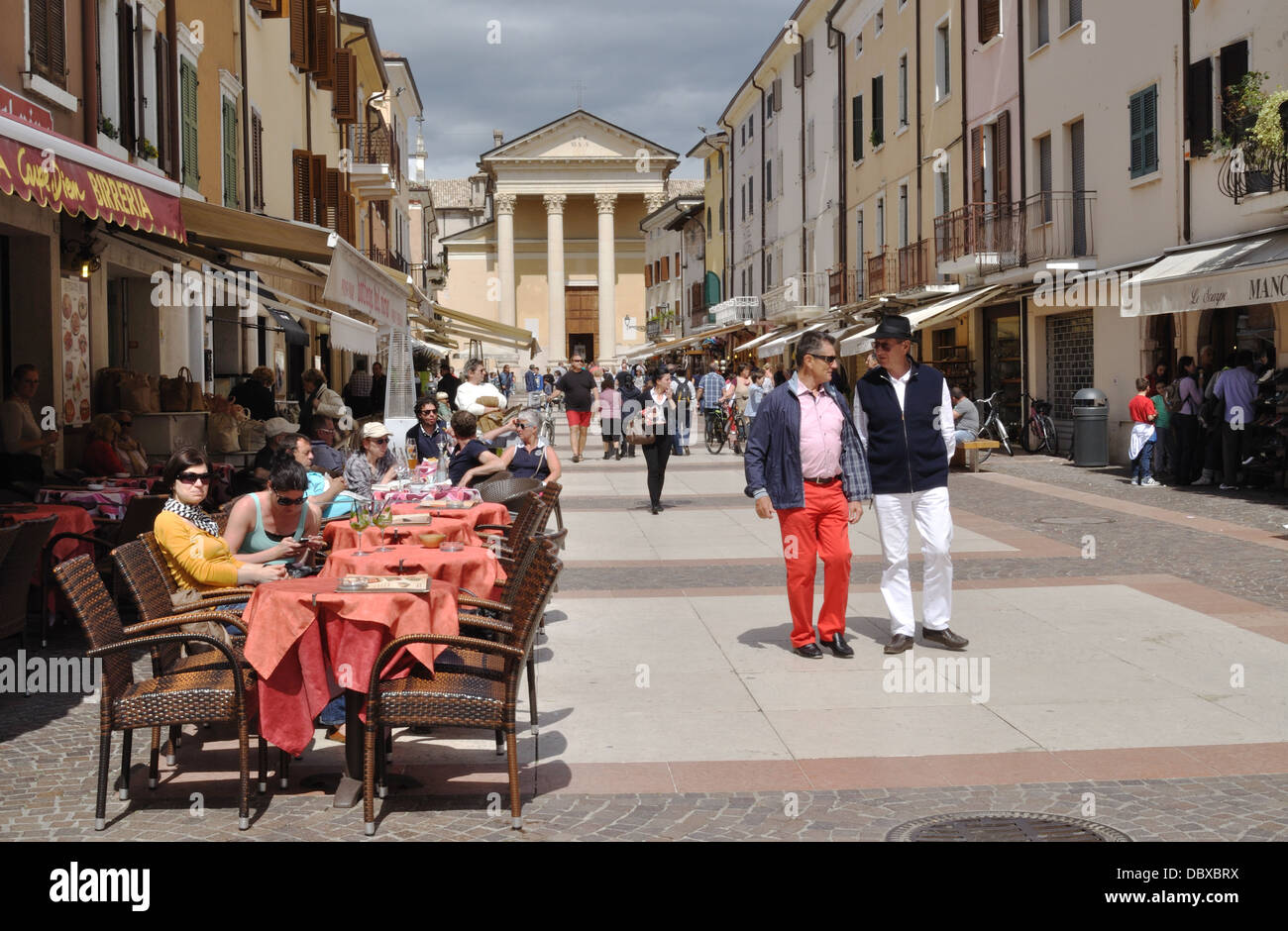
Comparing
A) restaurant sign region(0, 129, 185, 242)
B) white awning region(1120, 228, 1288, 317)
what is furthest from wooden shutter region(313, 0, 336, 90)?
restaurant sign region(0, 129, 185, 242)

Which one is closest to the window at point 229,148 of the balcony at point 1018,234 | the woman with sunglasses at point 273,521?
the balcony at point 1018,234

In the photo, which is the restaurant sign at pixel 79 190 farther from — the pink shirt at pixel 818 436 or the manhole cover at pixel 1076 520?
the manhole cover at pixel 1076 520

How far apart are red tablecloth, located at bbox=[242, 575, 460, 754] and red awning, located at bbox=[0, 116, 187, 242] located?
3.44 metres

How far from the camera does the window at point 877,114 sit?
3388cm

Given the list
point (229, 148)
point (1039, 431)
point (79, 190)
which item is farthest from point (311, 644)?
point (1039, 431)

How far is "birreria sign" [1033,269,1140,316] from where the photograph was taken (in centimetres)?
1731

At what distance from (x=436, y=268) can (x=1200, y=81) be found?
46.3m

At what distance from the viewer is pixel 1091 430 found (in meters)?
20.5

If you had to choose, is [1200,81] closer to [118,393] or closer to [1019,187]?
[1019,187]

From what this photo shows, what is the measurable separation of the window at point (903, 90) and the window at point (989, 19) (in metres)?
5.02

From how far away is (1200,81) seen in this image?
18.2 metres

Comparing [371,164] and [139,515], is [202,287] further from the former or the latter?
[371,164]

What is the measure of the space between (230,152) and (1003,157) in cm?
1428

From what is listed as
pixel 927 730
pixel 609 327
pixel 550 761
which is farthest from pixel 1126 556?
pixel 609 327
